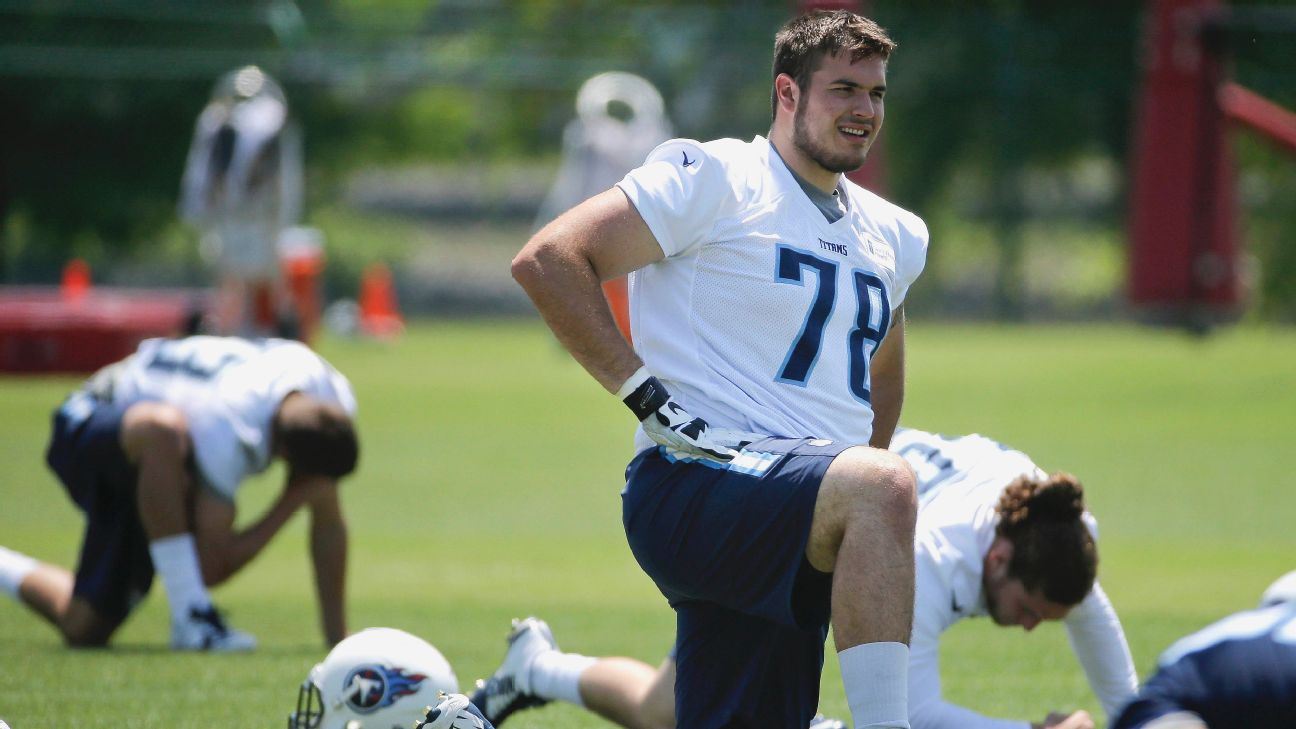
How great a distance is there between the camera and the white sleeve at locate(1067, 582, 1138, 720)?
5199 mm

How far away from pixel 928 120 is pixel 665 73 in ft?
20.6

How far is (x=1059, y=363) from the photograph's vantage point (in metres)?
23.2

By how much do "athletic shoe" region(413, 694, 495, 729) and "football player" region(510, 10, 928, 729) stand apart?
53 centimetres

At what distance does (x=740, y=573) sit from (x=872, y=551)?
377 mm

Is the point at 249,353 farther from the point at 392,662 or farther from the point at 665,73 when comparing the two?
the point at 665,73

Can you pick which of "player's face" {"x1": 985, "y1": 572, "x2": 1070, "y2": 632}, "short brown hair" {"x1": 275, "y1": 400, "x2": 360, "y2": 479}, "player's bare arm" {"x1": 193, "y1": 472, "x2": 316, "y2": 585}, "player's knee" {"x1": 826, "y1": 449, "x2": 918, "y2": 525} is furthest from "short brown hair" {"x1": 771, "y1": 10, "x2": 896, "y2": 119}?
"player's bare arm" {"x1": 193, "y1": 472, "x2": 316, "y2": 585}

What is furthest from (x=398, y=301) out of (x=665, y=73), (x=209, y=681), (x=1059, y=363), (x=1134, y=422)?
(x=209, y=681)

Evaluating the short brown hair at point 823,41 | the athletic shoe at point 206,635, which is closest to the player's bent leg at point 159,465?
the athletic shoe at point 206,635

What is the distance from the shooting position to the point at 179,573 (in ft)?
22.2

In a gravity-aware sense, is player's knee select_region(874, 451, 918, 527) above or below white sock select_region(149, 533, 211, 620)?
above

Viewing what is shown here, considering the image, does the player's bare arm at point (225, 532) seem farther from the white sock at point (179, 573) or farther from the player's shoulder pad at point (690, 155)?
the player's shoulder pad at point (690, 155)

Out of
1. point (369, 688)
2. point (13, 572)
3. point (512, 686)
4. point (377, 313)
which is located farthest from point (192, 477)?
point (377, 313)

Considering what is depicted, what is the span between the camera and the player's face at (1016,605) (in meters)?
4.94

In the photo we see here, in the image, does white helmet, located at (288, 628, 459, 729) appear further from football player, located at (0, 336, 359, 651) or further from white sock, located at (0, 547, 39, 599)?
white sock, located at (0, 547, 39, 599)
